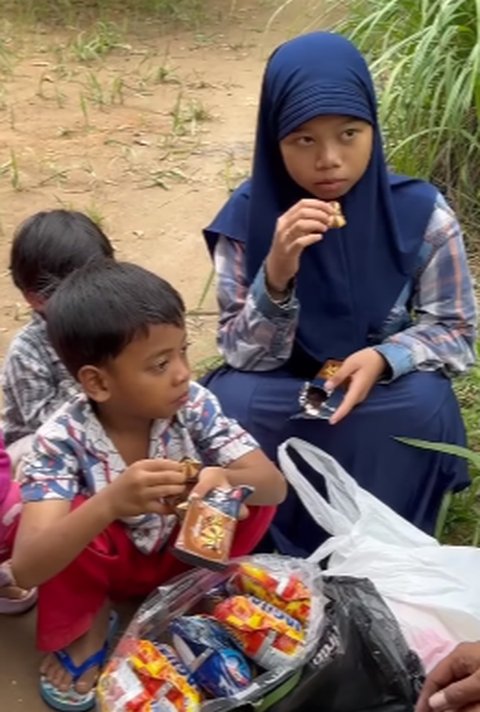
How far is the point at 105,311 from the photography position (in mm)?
2277

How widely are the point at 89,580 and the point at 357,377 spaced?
2.44ft

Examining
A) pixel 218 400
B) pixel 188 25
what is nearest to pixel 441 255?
pixel 218 400

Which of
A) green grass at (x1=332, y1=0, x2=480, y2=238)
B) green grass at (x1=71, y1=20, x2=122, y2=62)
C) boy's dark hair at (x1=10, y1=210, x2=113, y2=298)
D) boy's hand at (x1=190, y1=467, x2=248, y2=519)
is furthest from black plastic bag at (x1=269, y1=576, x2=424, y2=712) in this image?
green grass at (x1=71, y1=20, x2=122, y2=62)

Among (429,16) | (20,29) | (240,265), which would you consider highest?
(429,16)

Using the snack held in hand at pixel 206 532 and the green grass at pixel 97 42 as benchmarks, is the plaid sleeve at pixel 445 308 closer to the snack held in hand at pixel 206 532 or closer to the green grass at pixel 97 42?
the snack held in hand at pixel 206 532

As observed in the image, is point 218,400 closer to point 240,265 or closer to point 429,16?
point 240,265

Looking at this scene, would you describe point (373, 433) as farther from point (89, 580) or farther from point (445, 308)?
point (89, 580)

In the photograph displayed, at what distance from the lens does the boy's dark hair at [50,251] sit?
2.79 metres

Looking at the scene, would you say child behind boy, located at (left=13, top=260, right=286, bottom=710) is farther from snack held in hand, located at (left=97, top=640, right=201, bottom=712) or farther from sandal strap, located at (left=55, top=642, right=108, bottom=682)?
snack held in hand, located at (left=97, top=640, right=201, bottom=712)

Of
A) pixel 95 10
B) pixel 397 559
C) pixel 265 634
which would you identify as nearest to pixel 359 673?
pixel 265 634

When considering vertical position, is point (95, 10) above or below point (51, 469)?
below

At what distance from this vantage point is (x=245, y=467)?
246cm

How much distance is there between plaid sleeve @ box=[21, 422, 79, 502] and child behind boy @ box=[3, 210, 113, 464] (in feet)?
1.36

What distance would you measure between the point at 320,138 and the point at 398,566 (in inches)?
36.9
